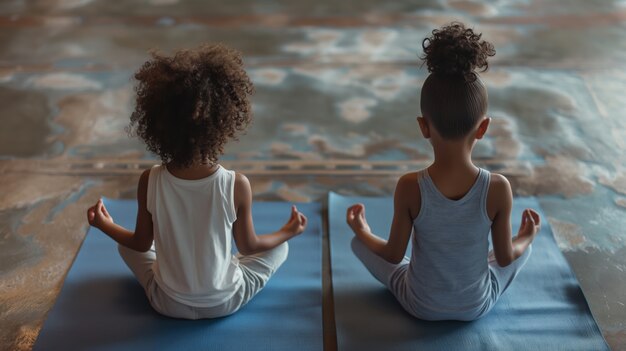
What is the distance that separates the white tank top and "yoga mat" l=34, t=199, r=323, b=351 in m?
0.11

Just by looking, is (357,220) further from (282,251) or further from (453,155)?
(453,155)

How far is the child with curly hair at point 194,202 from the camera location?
180 cm

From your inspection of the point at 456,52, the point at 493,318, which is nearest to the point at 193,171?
the point at 456,52

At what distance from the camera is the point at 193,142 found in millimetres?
1815

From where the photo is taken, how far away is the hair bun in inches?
69.0

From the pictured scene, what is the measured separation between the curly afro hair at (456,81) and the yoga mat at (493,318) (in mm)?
643

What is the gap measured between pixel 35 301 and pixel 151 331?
44 cm

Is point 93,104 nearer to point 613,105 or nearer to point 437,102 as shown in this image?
point 437,102

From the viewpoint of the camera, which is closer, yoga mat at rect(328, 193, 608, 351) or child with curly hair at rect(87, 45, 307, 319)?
child with curly hair at rect(87, 45, 307, 319)

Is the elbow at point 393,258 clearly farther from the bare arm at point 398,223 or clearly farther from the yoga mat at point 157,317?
the yoga mat at point 157,317

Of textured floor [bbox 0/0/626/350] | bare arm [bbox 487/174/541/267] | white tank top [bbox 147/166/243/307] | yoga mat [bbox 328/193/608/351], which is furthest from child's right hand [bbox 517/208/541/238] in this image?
white tank top [bbox 147/166/243/307]

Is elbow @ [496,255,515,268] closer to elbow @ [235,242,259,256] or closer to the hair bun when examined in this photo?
the hair bun

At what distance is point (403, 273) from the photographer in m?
2.18

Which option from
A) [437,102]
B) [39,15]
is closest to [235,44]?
[39,15]
